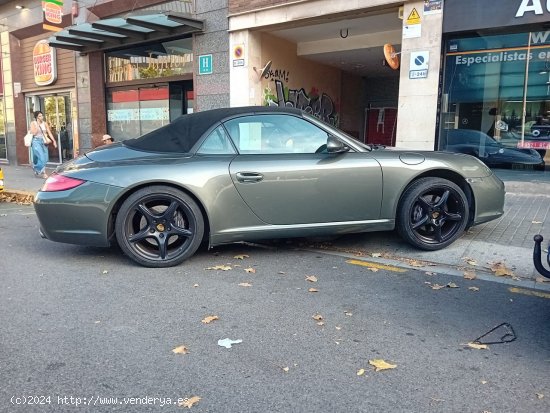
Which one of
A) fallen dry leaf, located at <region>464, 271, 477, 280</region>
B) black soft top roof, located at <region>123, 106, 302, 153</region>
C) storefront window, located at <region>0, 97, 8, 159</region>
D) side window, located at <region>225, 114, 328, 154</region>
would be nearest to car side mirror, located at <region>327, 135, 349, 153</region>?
side window, located at <region>225, 114, 328, 154</region>

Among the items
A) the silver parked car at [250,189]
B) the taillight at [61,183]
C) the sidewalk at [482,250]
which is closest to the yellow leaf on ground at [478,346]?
the sidewalk at [482,250]

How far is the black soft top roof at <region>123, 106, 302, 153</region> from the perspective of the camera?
4.66 metres

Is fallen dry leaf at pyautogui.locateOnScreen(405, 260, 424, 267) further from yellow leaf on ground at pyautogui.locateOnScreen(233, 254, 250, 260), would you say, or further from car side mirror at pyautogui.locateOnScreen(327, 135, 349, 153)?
yellow leaf on ground at pyautogui.locateOnScreen(233, 254, 250, 260)

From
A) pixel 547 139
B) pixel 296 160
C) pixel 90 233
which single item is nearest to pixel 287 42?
pixel 547 139

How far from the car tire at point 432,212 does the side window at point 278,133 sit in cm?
107

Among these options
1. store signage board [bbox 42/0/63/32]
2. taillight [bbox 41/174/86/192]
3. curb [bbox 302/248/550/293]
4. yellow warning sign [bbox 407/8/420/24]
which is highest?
store signage board [bbox 42/0/63/32]

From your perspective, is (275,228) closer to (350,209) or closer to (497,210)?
(350,209)

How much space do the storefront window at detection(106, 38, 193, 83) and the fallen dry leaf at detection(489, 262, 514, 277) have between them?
32.9 feet

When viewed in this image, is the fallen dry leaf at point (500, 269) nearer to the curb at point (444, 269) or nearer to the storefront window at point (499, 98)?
the curb at point (444, 269)

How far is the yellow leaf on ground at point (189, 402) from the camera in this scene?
2.31m

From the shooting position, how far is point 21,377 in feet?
8.35

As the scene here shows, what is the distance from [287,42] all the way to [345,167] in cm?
889

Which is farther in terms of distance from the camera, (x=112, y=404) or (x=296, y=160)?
(x=296, y=160)

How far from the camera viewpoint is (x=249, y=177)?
4.46m
